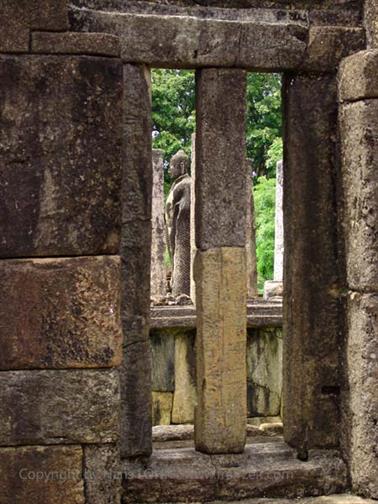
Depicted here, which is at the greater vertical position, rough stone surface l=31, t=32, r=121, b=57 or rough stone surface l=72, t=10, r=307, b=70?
rough stone surface l=72, t=10, r=307, b=70

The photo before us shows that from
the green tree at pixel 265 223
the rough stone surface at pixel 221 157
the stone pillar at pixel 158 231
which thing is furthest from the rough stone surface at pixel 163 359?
the green tree at pixel 265 223

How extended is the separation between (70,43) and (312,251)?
1.85m

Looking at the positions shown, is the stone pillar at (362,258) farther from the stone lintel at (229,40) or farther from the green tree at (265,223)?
the green tree at (265,223)

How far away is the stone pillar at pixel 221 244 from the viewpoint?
15.0 ft

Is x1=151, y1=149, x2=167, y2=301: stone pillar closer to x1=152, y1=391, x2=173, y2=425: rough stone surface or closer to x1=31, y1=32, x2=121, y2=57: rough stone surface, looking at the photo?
x1=152, y1=391, x2=173, y2=425: rough stone surface

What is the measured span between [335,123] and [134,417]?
211 centimetres

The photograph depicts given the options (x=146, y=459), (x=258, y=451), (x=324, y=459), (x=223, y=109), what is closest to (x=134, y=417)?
(x=146, y=459)

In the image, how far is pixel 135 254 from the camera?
14.8 feet

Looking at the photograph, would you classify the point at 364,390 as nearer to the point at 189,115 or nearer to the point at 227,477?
the point at 227,477

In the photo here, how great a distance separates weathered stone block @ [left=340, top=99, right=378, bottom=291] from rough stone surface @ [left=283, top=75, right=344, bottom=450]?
0.20 metres

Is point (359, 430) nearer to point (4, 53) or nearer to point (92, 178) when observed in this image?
point (92, 178)

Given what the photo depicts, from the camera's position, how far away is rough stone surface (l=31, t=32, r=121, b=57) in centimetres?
393

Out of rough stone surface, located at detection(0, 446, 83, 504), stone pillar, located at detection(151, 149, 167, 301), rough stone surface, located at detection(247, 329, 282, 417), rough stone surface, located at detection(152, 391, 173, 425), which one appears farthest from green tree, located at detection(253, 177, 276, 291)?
rough stone surface, located at detection(0, 446, 83, 504)

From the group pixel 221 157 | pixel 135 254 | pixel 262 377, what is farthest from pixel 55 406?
pixel 262 377
